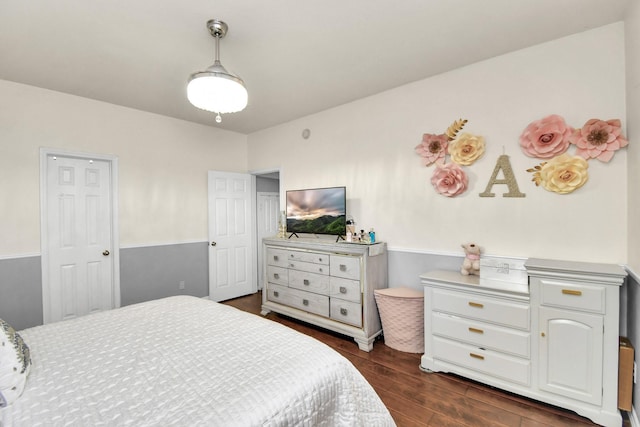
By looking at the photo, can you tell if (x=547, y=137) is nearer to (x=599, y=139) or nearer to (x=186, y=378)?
(x=599, y=139)

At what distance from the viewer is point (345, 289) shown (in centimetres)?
310

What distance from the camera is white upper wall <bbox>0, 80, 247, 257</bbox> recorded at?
2.95m

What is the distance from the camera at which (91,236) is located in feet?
11.3

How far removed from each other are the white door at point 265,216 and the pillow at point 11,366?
12.6 feet

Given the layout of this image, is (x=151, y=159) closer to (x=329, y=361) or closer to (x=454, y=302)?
(x=329, y=361)

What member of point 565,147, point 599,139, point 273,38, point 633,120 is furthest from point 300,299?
point 633,120

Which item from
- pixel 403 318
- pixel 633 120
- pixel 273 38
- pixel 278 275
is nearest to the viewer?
pixel 633 120

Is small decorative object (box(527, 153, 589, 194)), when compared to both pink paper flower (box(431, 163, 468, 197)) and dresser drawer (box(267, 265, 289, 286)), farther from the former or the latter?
dresser drawer (box(267, 265, 289, 286))

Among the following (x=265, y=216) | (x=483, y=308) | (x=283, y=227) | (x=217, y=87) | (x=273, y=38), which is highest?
(x=273, y=38)

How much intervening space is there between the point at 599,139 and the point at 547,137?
31 cm

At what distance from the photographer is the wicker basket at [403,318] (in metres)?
2.77

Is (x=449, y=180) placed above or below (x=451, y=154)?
below

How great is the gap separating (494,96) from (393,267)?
191cm

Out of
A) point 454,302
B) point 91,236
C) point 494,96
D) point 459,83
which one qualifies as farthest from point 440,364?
point 91,236
